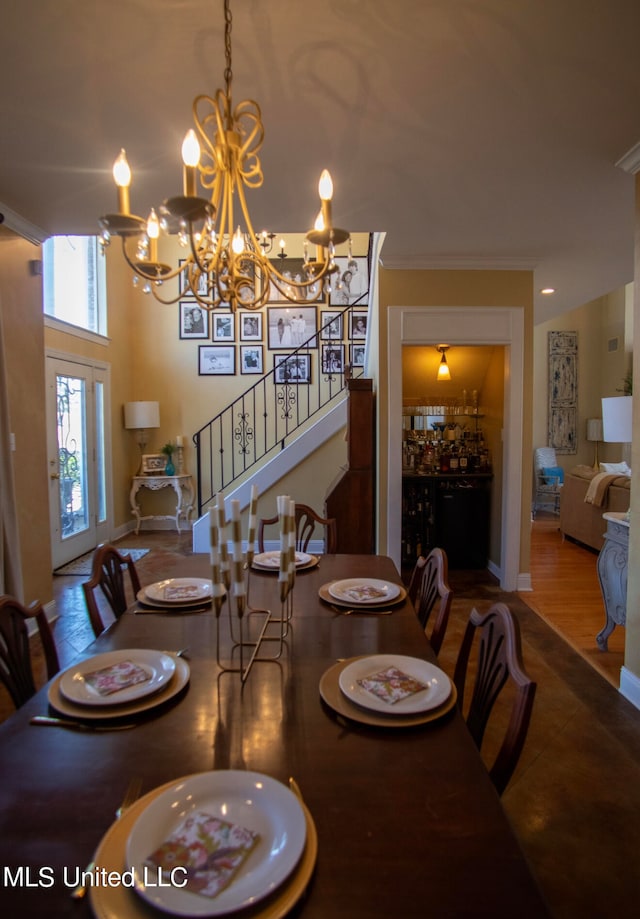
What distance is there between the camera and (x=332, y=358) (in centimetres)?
661

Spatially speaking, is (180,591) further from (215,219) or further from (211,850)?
(215,219)

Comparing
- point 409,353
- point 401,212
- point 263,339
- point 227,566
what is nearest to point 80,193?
point 401,212

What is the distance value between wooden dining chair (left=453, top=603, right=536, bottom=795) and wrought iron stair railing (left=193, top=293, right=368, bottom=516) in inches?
211

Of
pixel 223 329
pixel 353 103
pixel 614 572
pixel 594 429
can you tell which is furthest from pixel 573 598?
pixel 594 429

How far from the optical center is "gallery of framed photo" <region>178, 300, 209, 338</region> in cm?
664

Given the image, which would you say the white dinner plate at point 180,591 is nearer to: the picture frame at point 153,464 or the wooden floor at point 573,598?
the wooden floor at point 573,598

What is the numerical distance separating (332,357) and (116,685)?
5780 mm

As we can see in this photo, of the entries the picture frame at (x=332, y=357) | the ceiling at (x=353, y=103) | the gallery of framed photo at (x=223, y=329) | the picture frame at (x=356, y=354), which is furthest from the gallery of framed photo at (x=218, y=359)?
the ceiling at (x=353, y=103)

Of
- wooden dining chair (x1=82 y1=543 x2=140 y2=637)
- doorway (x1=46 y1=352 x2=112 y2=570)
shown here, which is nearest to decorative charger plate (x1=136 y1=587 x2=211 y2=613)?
wooden dining chair (x1=82 y1=543 x2=140 y2=637)

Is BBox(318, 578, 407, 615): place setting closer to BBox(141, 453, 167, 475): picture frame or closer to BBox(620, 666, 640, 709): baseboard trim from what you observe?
BBox(620, 666, 640, 709): baseboard trim

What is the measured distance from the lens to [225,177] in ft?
5.33

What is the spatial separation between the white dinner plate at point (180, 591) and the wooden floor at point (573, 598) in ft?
7.48

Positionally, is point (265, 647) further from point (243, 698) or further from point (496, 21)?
point (496, 21)

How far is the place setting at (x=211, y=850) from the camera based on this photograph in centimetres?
66
